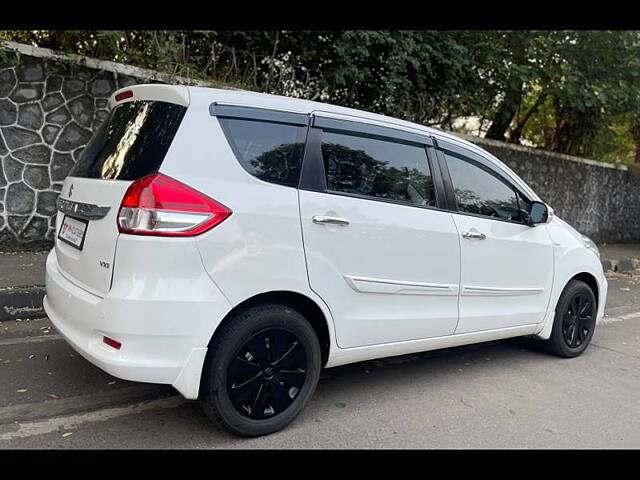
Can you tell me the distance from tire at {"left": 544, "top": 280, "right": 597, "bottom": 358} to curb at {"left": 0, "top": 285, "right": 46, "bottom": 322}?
14.5 ft

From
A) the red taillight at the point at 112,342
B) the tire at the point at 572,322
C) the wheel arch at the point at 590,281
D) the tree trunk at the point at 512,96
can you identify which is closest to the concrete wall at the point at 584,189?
the tree trunk at the point at 512,96

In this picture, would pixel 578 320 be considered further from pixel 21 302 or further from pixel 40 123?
pixel 40 123

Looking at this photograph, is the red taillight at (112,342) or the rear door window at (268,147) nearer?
the red taillight at (112,342)

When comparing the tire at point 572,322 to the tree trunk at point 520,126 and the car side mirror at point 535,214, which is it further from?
the tree trunk at point 520,126

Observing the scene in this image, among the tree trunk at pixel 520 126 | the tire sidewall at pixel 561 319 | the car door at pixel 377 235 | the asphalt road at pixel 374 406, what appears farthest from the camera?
the tree trunk at pixel 520 126

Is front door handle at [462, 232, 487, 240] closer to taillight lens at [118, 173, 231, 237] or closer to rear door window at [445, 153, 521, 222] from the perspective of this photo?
rear door window at [445, 153, 521, 222]

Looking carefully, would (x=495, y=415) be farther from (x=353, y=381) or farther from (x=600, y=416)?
(x=353, y=381)

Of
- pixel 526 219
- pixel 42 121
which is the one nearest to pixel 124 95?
pixel 526 219

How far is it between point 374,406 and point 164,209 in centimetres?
180

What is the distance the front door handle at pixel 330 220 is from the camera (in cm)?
287

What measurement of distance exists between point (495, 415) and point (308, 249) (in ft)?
5.24

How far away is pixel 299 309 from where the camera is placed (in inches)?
116

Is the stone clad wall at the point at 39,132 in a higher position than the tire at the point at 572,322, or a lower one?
higher
